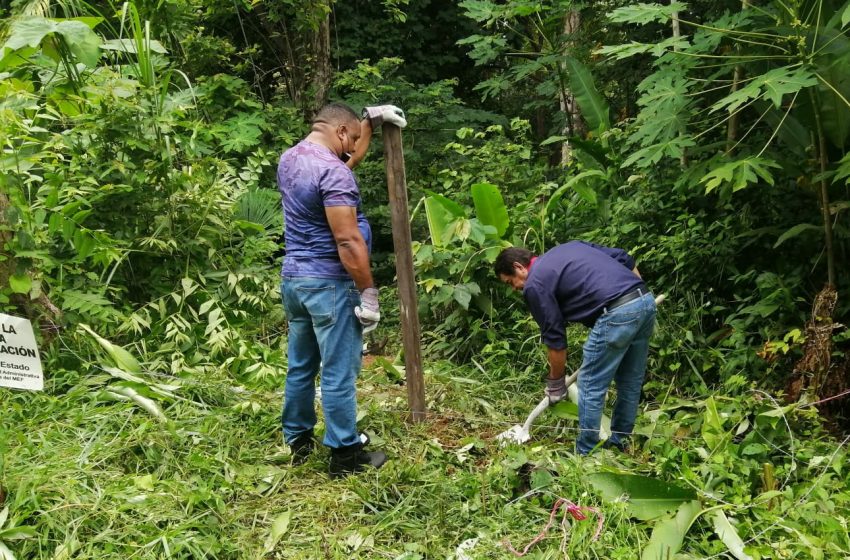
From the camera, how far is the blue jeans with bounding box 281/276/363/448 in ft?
11.1

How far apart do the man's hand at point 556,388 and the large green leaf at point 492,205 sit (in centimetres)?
178

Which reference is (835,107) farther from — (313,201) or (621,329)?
(313,201)

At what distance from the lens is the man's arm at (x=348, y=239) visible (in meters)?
3.26

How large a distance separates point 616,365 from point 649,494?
761 millimetres

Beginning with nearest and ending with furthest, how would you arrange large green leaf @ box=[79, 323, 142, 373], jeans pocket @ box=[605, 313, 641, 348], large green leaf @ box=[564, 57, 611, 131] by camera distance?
jeans pocket @ box=[605, 313, 641, 348] < large green leaf @ box=[79, 323, 142, 373] < large green leaf @ box=[564, 57, 611, 131]

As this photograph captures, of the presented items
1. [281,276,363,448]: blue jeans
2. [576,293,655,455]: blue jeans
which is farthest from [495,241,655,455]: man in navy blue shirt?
[281,276,363,448]: blue jeans

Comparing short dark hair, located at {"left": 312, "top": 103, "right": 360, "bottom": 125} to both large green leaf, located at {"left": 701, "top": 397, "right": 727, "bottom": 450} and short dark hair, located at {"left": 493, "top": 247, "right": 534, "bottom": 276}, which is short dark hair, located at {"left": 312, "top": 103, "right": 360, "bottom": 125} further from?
large green leaf, located at {"left": 701, "top": 397, "right": 727, "bottom": 450}

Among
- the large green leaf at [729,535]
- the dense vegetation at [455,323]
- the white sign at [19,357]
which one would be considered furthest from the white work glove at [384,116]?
the large green leaf at [729,535]

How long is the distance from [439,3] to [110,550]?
8651 mm

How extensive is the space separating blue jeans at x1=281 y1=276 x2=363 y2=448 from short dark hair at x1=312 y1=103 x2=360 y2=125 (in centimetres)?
82

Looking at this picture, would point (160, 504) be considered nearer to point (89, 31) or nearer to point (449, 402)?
→ point (449, 402)

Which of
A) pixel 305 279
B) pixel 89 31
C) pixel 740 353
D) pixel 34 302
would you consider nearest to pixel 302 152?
pixel 305 279

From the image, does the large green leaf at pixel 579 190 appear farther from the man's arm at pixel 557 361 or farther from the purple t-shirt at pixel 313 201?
the purple t-shirt at pixel 313 201

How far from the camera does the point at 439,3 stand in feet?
31.7
